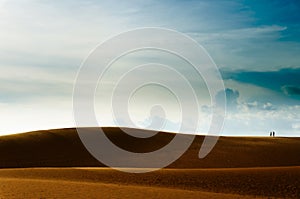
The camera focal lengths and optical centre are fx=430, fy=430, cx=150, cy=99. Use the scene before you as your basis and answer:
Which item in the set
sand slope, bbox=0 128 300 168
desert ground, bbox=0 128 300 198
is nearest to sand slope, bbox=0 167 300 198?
desert ground, bbox=0 128 300 198

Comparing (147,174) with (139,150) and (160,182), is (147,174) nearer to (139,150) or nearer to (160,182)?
(160,182)

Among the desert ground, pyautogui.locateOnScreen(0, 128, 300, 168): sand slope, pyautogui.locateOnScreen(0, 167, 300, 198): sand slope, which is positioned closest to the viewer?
the desert ground

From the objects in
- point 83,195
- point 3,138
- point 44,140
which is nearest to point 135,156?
point 44,140

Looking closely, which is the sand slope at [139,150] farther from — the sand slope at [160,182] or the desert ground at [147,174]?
the sand slope at [160,182]

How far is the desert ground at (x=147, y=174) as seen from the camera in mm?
27562

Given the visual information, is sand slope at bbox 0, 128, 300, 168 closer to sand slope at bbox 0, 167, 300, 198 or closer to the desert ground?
the desert ground

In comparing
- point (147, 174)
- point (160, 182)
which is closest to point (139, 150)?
point (147, 174)

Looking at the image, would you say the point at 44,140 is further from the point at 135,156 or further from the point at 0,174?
the point at 0,174

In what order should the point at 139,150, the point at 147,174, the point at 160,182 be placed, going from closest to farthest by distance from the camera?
the point at 160,182
the point at 147,174
the point at 139,150

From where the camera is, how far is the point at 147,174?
1449 inches

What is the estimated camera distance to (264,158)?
188 feet

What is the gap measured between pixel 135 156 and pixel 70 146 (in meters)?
11.6

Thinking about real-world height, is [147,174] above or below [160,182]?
above

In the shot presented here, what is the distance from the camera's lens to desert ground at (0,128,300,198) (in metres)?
27.6
